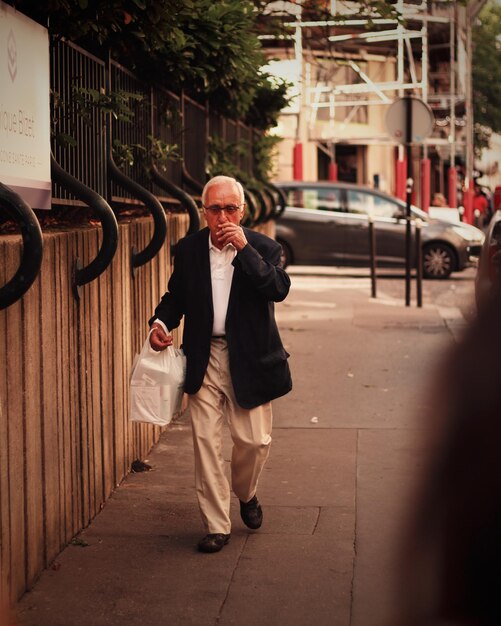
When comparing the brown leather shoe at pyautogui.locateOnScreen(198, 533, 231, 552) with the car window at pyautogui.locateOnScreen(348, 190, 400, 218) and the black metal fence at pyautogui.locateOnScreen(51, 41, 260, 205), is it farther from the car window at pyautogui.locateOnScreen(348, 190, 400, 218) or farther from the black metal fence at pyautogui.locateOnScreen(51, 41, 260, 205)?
the car window at pyautogui.locateOnScreen(348, 190, 400, 218)

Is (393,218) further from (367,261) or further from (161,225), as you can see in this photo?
(161,225)

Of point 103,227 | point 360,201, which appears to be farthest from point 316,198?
point 103,227

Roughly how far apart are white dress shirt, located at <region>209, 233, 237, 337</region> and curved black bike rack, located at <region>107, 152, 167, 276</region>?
1656 mm

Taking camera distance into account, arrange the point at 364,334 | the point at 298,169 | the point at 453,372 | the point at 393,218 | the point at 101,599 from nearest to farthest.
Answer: the point at 453,372 < the point at 101,599 < the point at 364,334 < the point at 393,218 < the point at 298,169

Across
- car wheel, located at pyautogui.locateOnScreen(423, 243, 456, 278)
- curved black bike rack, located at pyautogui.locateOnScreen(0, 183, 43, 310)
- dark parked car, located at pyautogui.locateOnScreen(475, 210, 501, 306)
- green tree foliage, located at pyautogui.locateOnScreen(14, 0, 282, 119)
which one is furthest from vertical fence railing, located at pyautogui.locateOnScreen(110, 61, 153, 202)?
car wheel, located at pyautogui.locateOnScreen(423, 243, 456, 278)

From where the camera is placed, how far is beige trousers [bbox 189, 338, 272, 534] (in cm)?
588

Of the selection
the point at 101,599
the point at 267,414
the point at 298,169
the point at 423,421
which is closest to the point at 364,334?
the point at 267,414

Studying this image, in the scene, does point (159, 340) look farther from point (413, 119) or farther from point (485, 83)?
point (485, 83)

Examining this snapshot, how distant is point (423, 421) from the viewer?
1.54 metres

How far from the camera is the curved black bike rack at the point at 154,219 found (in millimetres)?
7562

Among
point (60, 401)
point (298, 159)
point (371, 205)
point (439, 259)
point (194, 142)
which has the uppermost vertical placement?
point (298, 159)

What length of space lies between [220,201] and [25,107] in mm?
965

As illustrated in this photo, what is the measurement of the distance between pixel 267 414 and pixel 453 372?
4650mm

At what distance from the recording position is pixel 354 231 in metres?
23.7
